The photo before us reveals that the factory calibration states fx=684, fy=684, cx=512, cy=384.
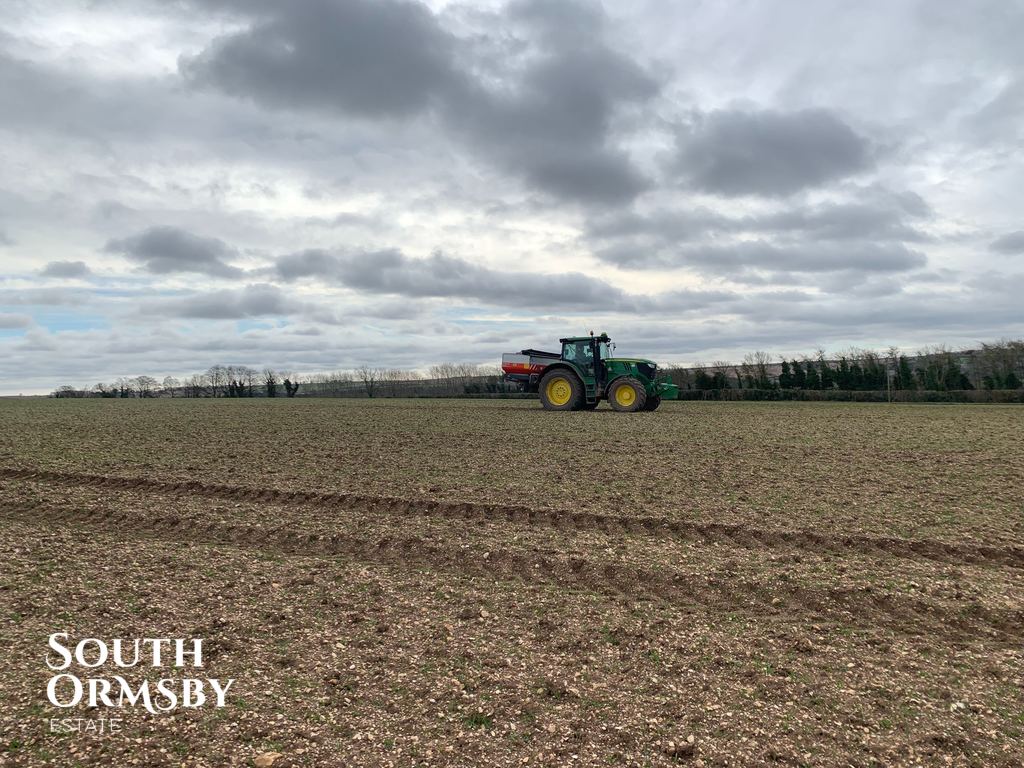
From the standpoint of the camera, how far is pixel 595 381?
29.0 meters

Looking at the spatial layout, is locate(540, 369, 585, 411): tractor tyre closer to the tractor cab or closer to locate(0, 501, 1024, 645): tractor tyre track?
the tractor cab

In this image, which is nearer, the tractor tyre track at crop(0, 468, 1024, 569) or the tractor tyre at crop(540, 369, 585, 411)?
the tractor tyre track at crop(0, 468, 1024, 569)

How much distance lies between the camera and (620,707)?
4816 millimetres

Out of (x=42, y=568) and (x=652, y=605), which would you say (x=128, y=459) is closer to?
(x=42, y=568)

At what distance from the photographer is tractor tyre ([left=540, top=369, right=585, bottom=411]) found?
29078mm

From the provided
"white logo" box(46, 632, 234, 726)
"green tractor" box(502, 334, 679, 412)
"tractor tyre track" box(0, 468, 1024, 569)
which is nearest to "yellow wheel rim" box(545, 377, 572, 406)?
"green tractor" box(502, 334, 679, 412)

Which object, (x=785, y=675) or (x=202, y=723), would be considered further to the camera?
(x=785, y=675)

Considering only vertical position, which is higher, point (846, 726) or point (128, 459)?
point (128, 459)

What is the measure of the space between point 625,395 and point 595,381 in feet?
4.65

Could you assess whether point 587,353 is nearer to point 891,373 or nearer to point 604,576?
point 604,576

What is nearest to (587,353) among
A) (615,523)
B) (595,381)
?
(595,381)

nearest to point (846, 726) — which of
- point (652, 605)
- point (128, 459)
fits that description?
point (652, 605)

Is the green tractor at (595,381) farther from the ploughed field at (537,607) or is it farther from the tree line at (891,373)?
the tree line at (891,373)

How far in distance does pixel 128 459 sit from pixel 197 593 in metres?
9.92
